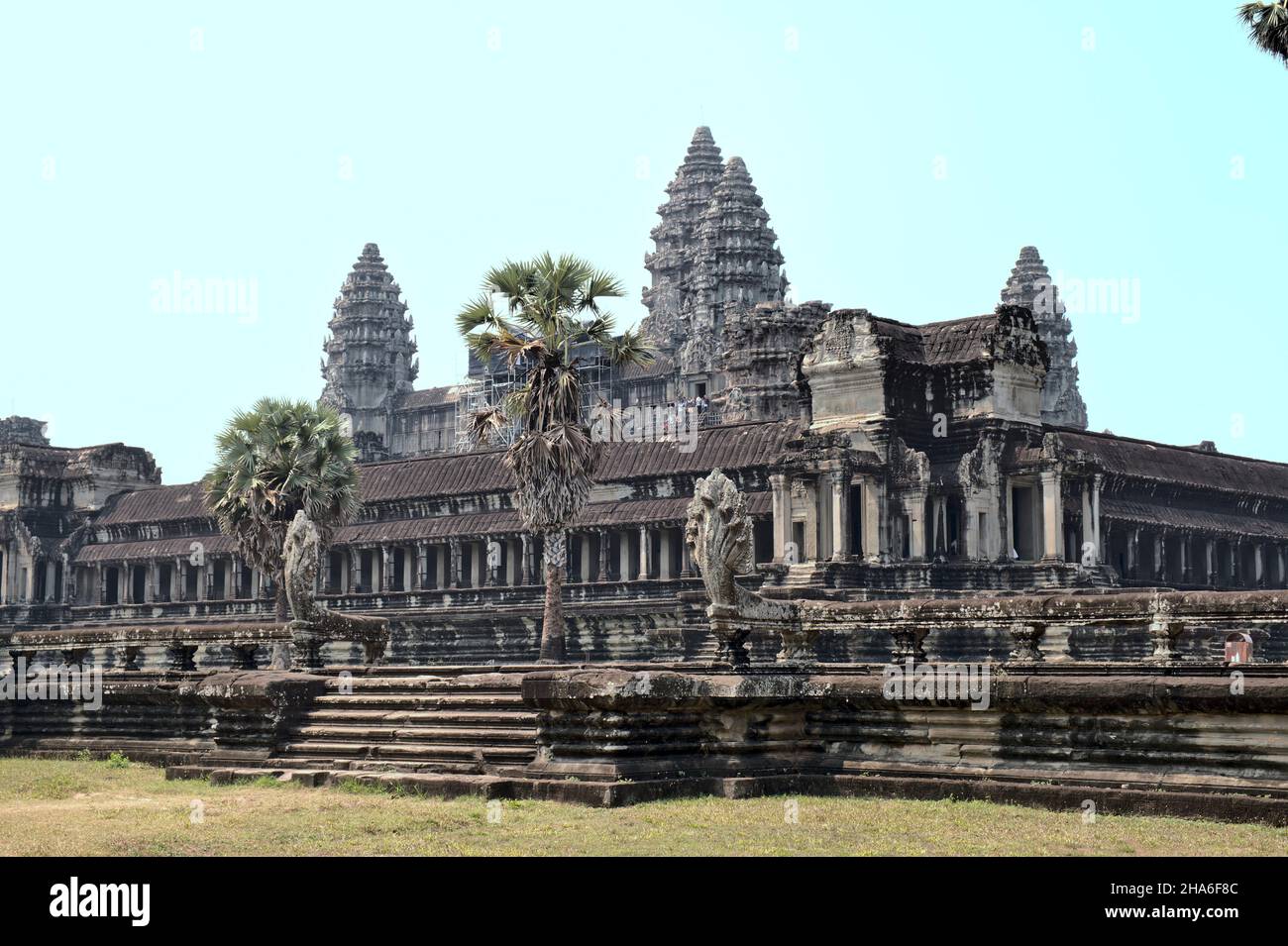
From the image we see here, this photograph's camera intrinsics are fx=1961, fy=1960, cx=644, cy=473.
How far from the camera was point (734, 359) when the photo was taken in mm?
78250

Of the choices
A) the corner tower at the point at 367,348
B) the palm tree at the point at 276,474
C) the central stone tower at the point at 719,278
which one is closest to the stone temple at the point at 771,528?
the palm tree at the point at 276,474

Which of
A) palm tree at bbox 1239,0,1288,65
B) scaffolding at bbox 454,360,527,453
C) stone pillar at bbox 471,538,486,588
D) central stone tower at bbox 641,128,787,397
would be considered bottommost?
stone pillar at bbox 471,538,486,588

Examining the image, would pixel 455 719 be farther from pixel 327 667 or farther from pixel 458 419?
pixel 458 419

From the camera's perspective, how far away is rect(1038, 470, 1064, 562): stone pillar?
49562mm

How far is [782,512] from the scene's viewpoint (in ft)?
165

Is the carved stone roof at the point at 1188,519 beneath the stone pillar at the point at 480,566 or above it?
above

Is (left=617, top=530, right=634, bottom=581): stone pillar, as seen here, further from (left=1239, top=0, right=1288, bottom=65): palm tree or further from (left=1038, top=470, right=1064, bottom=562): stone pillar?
(left=1239, top=0, right=1288, bottom=65): palm tree

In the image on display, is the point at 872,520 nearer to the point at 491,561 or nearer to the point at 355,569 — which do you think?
the point at 491,561

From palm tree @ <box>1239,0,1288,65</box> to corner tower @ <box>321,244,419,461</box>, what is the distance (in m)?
96.7

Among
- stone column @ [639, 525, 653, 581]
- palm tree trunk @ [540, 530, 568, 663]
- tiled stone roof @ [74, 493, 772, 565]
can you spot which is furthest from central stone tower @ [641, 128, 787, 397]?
palm tree trunk @ [540, 530, 568, 663]

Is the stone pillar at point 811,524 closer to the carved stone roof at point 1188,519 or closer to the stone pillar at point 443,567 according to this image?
the carved stone roof at point 1188,519

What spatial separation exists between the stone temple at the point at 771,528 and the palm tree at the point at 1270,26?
36.5 ft

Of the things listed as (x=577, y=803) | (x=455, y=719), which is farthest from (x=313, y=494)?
(x=577, y=803)

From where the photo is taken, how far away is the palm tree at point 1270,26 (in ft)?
95.3
